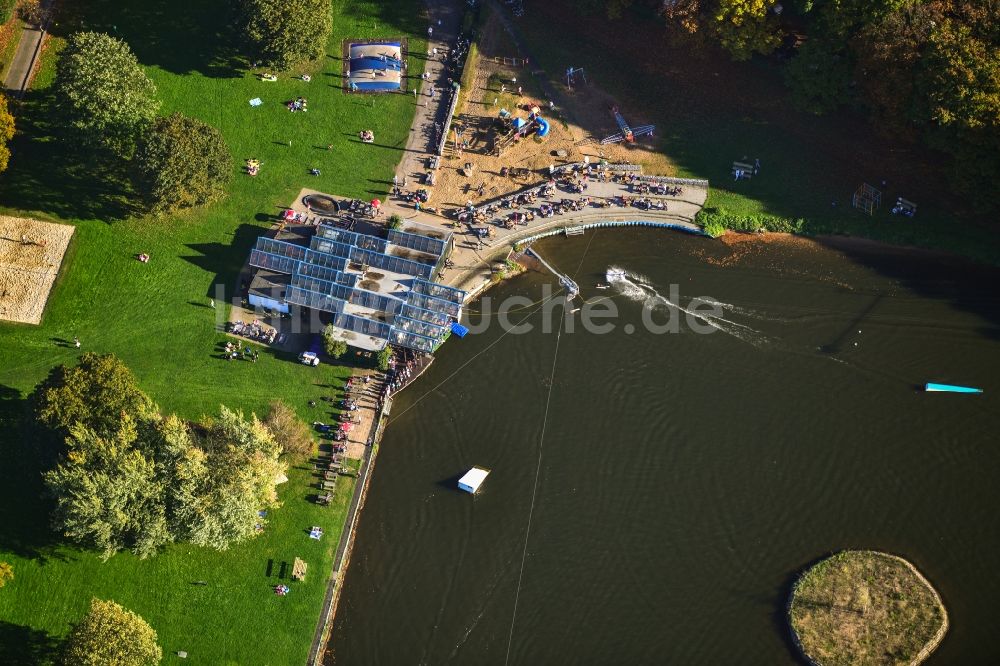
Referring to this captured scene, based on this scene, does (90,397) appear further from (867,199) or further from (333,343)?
(867,199)

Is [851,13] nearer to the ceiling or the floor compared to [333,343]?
nearer to the ceiling

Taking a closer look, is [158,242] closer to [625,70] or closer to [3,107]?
[3,107]

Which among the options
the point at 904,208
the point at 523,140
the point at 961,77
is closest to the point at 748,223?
the point at 904,208

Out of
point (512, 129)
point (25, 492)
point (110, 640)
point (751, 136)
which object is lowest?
point (110, 640)

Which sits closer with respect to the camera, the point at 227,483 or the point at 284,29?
the point at 227,483

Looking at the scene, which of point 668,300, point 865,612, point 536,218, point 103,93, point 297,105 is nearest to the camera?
point 865,612

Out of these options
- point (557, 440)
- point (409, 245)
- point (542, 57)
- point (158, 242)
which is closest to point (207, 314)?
point (158, 242)

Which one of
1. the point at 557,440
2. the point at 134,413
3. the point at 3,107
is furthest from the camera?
the point at 3,107
